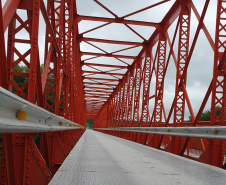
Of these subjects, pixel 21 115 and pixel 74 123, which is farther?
pixel 74 123

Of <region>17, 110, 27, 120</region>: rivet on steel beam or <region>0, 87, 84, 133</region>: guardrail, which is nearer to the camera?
<region>0, 87, 84, 133</region>: guardrail

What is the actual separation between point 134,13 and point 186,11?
11.5 feet

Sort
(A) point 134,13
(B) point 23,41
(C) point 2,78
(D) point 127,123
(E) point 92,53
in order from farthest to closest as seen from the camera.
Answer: (D) point 127,123 < (E) point 92,53 < (A) point 134,13 < (B) point 23,41 < (C) point 2,78

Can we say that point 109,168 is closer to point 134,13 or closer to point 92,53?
point 134,13

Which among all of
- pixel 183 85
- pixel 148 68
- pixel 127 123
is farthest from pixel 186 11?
pixel 127 123

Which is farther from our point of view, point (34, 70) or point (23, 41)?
point (23, 41)

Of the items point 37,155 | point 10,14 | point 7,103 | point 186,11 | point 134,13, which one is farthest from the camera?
point 134,13

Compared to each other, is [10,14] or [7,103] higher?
[10,14]

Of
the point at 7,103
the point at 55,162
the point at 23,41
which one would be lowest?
the point at 55,162

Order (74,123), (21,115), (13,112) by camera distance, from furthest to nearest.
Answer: (74,123)
(21,115)
(13,112)

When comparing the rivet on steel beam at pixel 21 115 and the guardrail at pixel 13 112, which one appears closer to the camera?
the guardrail at pixel 13 112

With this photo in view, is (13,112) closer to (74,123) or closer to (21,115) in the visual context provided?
(21,115)

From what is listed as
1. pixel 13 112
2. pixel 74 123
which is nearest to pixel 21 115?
pixel 13 112

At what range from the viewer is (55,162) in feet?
20.2
